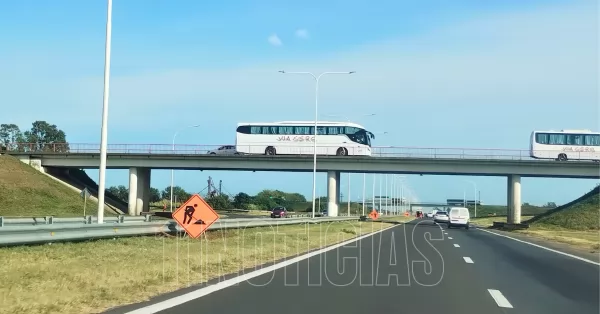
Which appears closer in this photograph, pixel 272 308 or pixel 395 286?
pixel 272 308

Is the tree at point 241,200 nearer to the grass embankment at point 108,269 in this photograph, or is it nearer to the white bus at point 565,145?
the white bus at point 565,145

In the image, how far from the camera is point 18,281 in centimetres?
1071

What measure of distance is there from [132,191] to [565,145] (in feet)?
152

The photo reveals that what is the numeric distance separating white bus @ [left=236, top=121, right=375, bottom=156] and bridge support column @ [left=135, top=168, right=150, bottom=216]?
37.0 feet

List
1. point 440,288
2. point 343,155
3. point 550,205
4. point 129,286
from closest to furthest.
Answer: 1. point 129,286
2. point 440,288
3. point 343,155
4. point 550,205

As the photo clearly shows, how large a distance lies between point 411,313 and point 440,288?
3305mm

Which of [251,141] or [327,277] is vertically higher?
[251,141]

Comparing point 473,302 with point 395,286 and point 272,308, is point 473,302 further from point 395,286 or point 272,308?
point 272,308

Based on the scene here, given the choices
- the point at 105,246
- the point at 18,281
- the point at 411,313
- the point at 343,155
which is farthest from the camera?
the point at 343,155

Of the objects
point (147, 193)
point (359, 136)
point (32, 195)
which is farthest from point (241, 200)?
point (32, 195)

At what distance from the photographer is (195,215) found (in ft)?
60.8

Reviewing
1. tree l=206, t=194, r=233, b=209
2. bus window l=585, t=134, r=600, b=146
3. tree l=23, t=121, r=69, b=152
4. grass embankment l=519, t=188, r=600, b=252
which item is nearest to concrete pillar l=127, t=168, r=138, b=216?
tree l=206, t=194, r=233, b=209

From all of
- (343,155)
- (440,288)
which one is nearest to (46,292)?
(440,288)

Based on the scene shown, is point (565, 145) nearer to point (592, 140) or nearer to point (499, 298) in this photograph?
point (592, 140)
